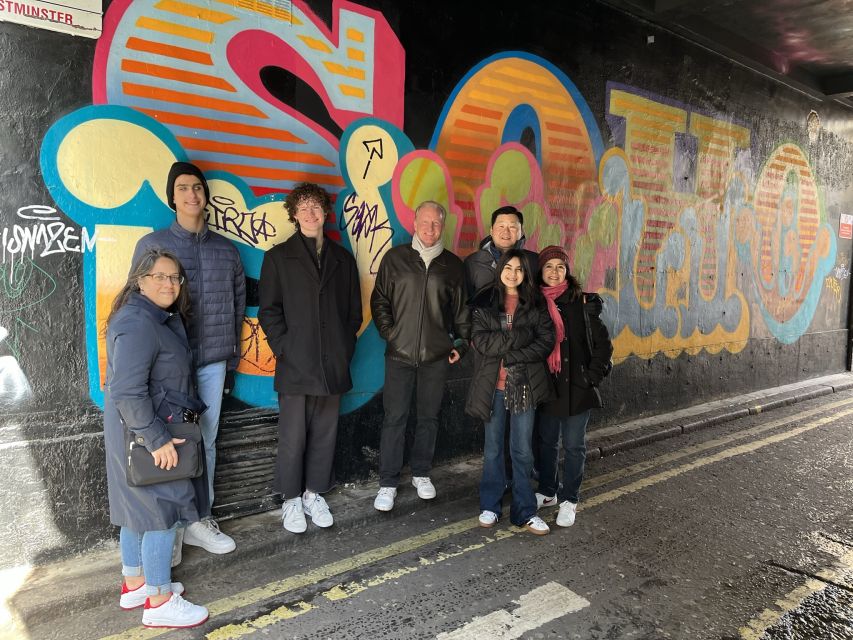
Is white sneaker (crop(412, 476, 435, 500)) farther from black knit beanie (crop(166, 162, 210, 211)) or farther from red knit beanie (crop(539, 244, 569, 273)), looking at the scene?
black knit beanie (crop(166, 162, 210, 211))

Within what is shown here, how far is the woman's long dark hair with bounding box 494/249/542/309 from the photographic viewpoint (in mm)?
4285

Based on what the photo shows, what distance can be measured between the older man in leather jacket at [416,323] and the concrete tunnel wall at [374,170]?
395mm

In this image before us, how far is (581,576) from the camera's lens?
3789mm

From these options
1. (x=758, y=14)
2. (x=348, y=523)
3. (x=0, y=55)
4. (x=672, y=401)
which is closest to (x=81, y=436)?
(x=348, y=523)

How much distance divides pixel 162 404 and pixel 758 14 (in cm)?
770

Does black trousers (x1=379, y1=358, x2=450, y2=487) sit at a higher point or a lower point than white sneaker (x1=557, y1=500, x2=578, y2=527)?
higher

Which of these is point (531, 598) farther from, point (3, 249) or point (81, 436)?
point (3, 249)

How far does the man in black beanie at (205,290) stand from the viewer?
380 centimetres

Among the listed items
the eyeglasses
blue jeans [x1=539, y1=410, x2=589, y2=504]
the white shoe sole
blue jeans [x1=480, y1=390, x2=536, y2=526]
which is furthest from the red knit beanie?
the white shoe sole

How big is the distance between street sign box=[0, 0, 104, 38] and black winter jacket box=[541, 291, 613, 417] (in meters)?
3.32

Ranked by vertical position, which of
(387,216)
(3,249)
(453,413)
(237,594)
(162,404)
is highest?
(387,216)

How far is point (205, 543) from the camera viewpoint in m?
3.87

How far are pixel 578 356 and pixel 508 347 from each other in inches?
23.2

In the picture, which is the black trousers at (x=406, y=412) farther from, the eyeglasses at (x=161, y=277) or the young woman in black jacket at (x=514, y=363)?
the eyeglasses at (x=161, y=277)
